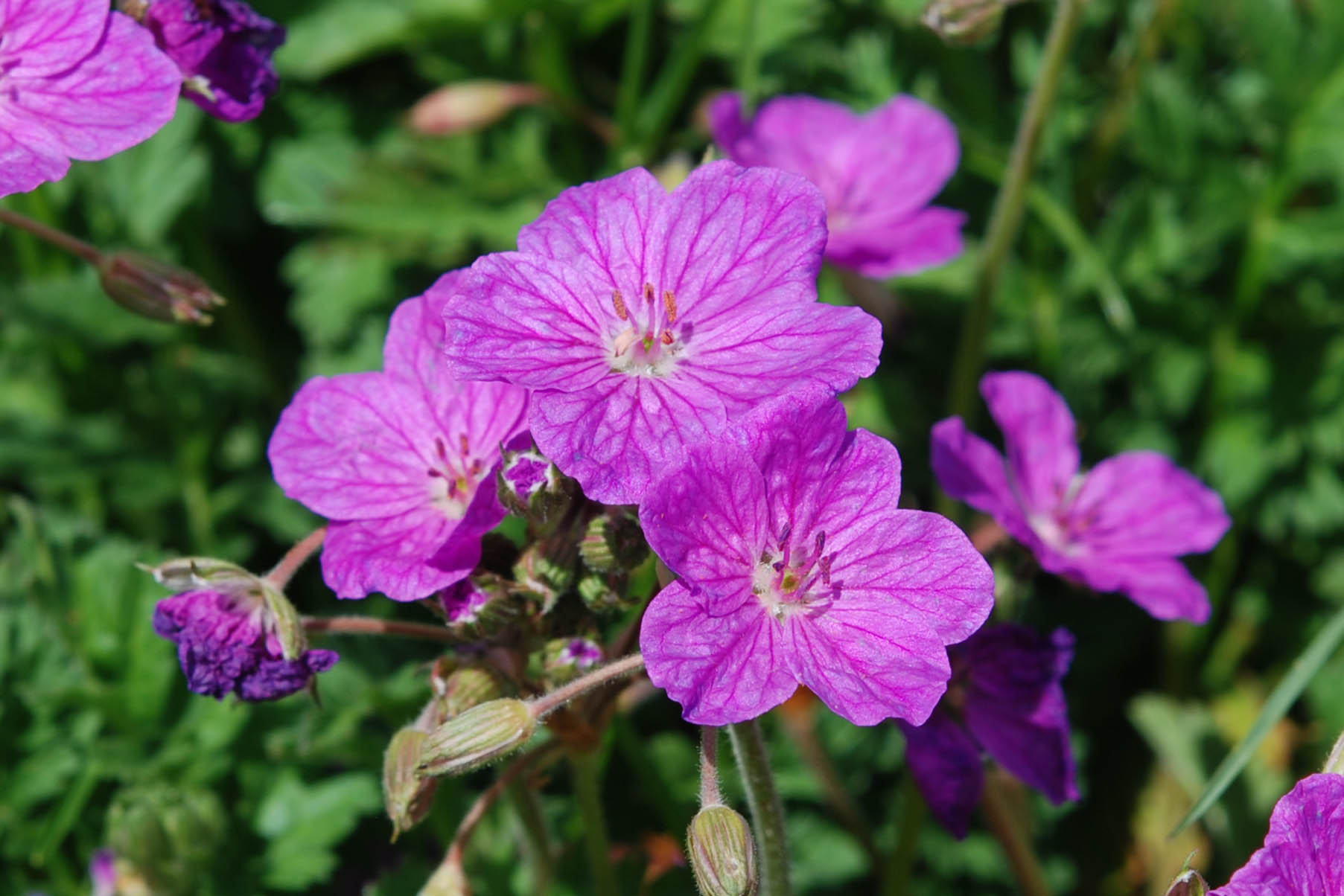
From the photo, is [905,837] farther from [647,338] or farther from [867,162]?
[867,162]

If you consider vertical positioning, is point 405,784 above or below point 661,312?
below

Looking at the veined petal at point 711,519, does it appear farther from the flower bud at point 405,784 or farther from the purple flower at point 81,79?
the purple flower at point 81,79

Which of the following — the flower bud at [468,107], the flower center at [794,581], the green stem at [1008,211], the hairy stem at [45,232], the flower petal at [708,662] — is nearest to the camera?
the flower petal at [708,662]

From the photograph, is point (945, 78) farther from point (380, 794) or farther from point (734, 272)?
point (380, 794)

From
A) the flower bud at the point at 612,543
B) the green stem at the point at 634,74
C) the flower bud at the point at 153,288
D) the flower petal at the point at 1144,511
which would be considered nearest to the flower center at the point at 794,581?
the flower bud at the point at 612,543

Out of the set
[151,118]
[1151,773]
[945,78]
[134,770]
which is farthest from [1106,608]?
[151,118]

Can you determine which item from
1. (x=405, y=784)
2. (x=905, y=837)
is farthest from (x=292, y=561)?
(x=905, y=837)

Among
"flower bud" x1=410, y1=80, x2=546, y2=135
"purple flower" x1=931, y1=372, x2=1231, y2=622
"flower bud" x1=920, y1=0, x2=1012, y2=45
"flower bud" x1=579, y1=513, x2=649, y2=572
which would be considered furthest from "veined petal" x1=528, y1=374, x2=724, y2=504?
"flower bud" x1=410, y1=80, x2=546, y2=135
